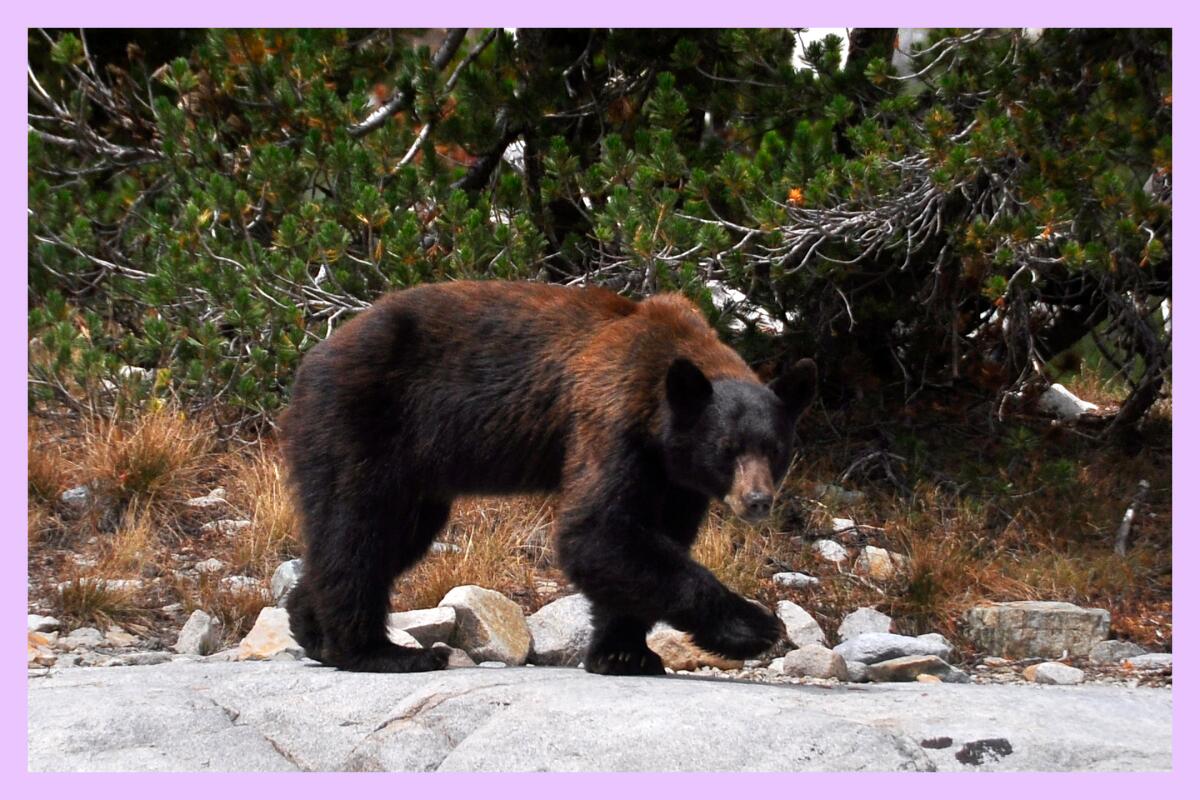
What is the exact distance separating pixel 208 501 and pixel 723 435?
5.47 metres

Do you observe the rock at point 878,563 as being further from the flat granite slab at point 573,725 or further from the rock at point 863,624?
the flat granite slab at point 573,725

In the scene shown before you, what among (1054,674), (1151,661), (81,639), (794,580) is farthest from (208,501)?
(1151,661)

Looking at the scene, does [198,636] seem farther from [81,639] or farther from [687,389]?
[687,389]

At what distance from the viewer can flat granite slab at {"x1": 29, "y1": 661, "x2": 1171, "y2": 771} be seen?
202 inches

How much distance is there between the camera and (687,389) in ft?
20.2

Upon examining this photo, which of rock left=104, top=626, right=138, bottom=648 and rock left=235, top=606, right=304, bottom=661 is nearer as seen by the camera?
rock left=235, top=606, right=304, bottom=661

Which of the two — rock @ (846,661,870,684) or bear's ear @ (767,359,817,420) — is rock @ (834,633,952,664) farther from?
bear's ear @ (767,359,817,420)

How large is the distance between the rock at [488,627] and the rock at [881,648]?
177 centimetres

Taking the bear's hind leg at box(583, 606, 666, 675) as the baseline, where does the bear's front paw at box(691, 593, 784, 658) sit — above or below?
above

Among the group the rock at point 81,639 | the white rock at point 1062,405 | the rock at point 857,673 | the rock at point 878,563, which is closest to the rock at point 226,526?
the rock at point 81,639

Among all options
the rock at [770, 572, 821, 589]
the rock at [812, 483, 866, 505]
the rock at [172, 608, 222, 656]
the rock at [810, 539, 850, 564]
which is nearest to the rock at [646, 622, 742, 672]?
the rock at [770, 572, 821, 589]

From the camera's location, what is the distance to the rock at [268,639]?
25.7 ft

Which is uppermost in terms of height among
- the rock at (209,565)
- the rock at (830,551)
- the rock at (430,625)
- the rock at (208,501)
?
the rock at (208,501)

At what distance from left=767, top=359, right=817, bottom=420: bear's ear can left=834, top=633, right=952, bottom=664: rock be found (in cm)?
191
